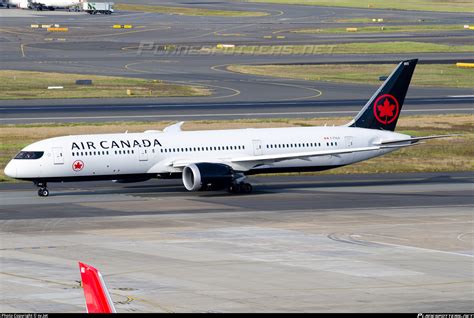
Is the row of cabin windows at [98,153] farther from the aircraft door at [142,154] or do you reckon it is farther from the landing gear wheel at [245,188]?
the landing gear wheel at [245,188]

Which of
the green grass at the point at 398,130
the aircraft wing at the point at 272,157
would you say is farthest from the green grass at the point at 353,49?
the aircraft wing at the point at 272,157

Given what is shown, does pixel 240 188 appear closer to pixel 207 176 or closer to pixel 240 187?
pixel 240 187

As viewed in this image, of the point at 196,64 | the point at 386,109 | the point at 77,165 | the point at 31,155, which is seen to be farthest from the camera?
the point at 196,64

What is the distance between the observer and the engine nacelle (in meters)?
59.9

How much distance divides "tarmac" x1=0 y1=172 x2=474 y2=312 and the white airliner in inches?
51.3

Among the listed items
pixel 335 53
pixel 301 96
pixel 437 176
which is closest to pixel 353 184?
pixel 437 176

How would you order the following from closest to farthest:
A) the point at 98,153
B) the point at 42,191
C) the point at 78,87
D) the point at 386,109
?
the point at 98,153 → the point at 42,191 → the point at 386,109 → the point at 78,87

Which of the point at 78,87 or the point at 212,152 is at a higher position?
A: the point at 78,87

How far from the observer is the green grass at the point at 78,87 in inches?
4419

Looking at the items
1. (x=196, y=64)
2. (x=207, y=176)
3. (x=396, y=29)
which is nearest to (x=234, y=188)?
(x=207, y=176)

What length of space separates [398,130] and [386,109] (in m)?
19.3

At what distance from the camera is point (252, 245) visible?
45.6 m

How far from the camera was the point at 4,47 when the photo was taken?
162125 mm

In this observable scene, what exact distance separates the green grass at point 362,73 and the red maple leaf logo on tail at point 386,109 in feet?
173
